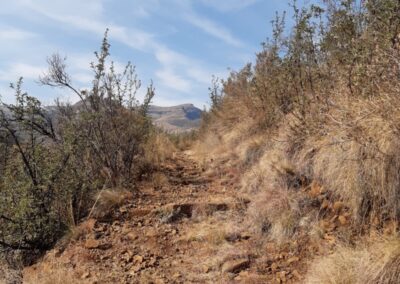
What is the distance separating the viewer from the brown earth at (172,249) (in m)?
4.28

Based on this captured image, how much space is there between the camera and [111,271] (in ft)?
15.0

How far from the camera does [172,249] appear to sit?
4.98 metres

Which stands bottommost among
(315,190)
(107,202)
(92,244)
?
(92,244)

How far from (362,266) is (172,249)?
227 centimetres

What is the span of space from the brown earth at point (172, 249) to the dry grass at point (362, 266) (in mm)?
375

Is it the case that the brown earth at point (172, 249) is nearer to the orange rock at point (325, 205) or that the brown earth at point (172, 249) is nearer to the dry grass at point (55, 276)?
the dry grass at point (55, 276)

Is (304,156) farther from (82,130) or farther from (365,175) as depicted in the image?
(82,130)

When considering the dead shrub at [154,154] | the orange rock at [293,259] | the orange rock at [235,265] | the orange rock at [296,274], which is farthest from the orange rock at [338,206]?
the dead shrub at [154,154]

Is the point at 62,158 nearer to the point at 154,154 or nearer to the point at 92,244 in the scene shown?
the point at 92,244

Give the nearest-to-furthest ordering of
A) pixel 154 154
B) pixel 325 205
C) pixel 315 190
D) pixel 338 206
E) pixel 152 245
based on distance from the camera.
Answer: pixel 338 206
pixel 325 205
pixel 315 190
pixel 152 245
pixel 154 154

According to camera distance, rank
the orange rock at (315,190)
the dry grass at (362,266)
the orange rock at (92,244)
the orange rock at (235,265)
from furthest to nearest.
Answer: the orange rock at (92,244)
the orange rock at (315,190)
the orange rock at (235,265)
the dry grass at (362,266)

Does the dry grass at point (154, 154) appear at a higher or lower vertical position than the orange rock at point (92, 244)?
higher

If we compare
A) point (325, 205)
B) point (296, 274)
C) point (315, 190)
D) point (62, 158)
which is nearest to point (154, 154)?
point (62, 158)

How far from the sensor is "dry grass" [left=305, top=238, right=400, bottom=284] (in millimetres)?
3229
